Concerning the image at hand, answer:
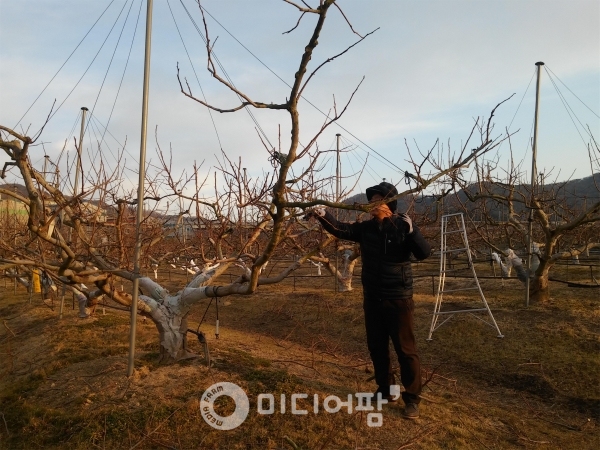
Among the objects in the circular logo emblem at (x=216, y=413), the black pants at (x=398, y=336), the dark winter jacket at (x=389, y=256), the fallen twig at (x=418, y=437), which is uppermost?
the dark winter jacket at (x=389, y=256)

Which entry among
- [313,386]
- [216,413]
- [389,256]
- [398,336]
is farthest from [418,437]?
[216,413]

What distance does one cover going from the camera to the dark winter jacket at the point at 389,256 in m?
3.95

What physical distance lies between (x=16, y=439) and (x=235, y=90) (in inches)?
149

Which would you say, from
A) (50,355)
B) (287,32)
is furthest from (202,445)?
(50,355)

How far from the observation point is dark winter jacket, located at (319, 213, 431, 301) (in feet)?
13.0

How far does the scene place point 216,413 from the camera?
417 centimetres

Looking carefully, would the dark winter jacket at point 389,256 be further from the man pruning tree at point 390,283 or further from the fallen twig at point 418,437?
the fallen twig at point 418,437

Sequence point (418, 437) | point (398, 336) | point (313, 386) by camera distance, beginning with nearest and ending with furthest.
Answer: point (418, 437) < point (398, 336) < point (313, 386)

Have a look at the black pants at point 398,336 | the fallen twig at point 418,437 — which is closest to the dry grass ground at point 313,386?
the fallen twig at point 418,437

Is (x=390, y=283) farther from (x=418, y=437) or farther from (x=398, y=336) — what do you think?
(x=418, y=437)

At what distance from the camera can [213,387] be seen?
14.9 feet

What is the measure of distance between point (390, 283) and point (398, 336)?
17.9 inches

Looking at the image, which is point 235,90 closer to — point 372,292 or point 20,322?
point 372,292

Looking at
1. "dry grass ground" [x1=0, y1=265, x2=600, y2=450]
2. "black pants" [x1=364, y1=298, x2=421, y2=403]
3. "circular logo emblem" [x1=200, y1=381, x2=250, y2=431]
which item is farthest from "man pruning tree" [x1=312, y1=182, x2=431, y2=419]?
"circular logo emblem" [x1=200, y1=381, x2=250, y2=431]
